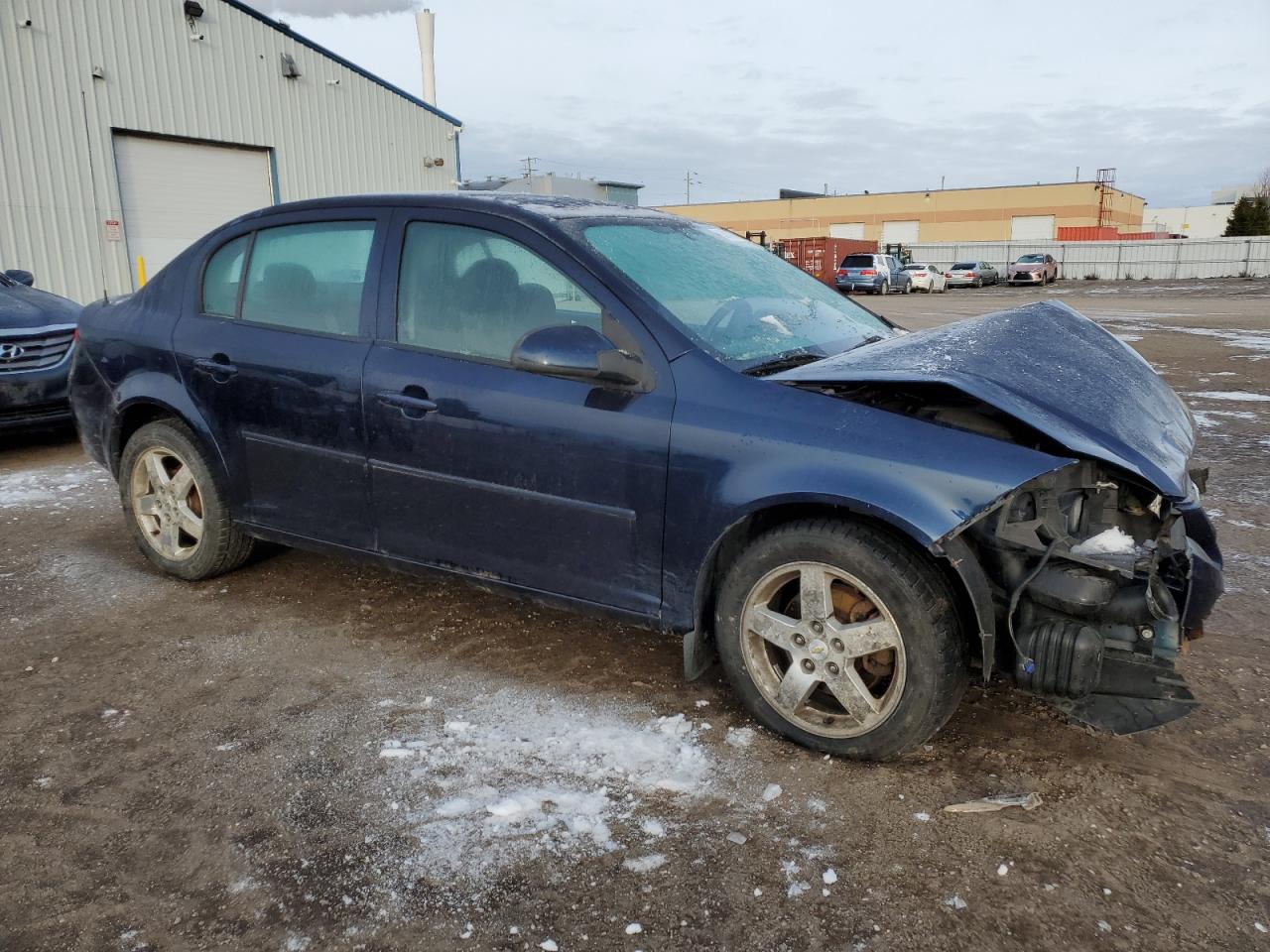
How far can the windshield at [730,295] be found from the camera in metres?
3.17

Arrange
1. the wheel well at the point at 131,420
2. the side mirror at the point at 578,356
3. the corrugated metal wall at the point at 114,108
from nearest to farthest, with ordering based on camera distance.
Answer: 1. the side mirror at the point at 578,356
2. the wheel well at the point at 131,420
3. the corrugated metal wall at the point at 114,108

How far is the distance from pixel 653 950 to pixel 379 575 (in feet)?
9.13

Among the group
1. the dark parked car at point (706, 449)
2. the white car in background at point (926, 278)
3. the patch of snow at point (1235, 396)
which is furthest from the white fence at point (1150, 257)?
the dark parked car at point (706, 449)

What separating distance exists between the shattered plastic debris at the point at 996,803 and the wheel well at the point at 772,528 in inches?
15.7

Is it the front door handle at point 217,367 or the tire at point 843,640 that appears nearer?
the tire at point 843,640

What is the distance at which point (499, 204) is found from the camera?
135 inches

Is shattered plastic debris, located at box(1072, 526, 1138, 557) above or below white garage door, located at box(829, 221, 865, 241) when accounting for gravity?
below

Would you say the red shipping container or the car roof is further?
the red shipping container

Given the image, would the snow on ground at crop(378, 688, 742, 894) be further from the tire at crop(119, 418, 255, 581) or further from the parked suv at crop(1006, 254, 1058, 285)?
the parked suv at crop(1006, 254, 1058, 285)

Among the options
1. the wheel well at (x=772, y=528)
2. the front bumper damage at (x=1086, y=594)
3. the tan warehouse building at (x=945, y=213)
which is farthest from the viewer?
the tan warehouse building at (x=945, y=213)

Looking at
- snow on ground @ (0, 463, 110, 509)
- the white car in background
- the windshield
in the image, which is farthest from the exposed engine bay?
the white car in background

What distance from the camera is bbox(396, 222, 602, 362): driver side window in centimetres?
324

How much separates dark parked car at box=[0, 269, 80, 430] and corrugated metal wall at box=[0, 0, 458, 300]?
24.3 feet

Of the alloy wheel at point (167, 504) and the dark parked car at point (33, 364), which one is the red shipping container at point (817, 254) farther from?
the alloy wheel at point (167, 504)
